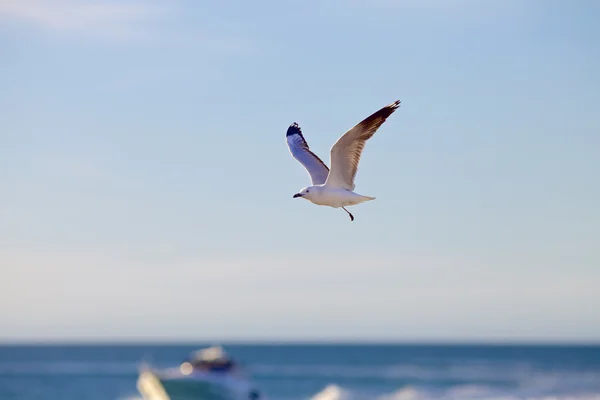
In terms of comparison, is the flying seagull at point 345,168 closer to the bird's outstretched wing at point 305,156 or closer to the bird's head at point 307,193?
the bird's head at point 307,193

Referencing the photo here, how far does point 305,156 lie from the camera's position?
1552 centimetres

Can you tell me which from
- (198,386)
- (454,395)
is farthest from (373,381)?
(198,386)

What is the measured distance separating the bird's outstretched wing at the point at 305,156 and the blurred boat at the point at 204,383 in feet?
48.0

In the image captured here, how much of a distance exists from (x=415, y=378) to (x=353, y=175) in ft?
173

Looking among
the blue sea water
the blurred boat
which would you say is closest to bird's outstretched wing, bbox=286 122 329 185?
the blurred boat

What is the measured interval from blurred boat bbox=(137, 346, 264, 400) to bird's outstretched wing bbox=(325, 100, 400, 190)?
16.2m

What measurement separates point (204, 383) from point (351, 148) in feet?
56.0

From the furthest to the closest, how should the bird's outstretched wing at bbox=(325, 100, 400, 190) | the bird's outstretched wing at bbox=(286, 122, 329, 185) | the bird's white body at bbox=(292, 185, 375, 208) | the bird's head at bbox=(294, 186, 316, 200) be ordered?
the bird's outstretched wing at bbox=(286, 122, 329, 185) < the bird's head at bbox=(294, 186, 316, 200) < the bird's white body at bbox=(292, 185, 375, 208) < the bird's outstretched wing at bbox=(325, 100, 400, 190)

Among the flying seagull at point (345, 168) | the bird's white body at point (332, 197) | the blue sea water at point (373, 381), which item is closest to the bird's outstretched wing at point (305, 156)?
the flying seagull at point (345, 168)

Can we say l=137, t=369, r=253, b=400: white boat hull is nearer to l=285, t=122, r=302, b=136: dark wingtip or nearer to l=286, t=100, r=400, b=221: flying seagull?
l=285, t=122, r=302, b=136: dark wingtip

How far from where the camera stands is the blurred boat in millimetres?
29469

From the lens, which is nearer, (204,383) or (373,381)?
(204,383)

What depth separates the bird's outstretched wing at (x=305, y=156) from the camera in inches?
597

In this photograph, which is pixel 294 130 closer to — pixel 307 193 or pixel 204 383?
pixel 307 193
